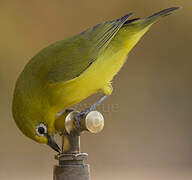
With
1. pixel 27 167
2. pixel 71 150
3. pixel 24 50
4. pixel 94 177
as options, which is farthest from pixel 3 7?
pixel 71 150

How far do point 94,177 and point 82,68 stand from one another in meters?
1.45

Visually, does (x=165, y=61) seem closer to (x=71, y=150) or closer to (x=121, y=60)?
(x=121, y=60)

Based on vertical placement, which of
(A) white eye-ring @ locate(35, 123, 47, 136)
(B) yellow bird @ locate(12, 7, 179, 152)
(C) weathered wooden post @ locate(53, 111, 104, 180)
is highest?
(B) yellow bird @ locate(12, 7, 179, 152)

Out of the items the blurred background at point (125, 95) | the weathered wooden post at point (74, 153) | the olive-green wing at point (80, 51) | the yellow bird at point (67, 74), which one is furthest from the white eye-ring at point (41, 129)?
the blurred background at point (125, 95)

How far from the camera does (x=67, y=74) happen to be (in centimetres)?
289

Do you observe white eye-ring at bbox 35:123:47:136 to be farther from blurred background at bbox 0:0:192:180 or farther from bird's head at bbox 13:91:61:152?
blurred background at bbox 0:0:192:180

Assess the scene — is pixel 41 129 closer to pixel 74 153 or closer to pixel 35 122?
pixel 35 122

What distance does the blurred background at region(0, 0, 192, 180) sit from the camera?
165 inches

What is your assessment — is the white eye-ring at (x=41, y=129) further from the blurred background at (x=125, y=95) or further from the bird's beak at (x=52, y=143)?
the blurred background at (x=125, y=95)

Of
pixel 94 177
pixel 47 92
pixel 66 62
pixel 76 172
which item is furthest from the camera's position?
pixel 94 177

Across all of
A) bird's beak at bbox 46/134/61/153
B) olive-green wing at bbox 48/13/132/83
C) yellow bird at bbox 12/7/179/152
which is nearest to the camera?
bird's beak at bbox 46/134/61/153

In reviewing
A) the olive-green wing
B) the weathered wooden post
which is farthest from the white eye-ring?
the olive-green wing

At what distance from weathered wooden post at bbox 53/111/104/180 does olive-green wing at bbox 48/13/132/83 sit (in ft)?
2.50

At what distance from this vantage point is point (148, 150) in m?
4.35
